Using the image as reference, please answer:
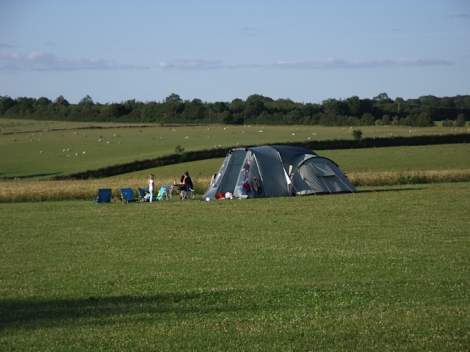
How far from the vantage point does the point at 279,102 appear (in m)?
145

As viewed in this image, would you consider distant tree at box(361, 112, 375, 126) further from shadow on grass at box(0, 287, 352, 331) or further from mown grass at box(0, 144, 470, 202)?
shadow on grass at box(0, 287, 352, 331)

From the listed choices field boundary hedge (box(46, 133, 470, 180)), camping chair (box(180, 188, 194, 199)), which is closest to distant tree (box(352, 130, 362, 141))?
field boundary hedge (box(46, 133, 470, 180))

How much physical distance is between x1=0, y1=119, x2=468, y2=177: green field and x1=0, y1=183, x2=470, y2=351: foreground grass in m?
42.1

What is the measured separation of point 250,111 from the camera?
415ft

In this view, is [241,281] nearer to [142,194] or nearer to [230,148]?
[142,194]

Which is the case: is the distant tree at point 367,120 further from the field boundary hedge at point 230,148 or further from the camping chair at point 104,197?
the camping chair at point 104,197

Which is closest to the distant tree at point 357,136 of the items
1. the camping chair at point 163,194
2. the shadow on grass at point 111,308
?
the camping chair at point 163,194

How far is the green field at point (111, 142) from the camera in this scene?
71.3 metres

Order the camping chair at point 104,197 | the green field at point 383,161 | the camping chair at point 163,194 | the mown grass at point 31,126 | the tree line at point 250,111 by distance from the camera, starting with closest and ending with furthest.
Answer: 1. the camping chair at point 104,197
2. the camping chair at point 163,194
3. the green field at point 383,161
4. the mown grass at point 31,126
5. the tree line at point 250,111

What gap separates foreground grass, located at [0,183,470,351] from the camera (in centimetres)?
1050

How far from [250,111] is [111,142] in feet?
137

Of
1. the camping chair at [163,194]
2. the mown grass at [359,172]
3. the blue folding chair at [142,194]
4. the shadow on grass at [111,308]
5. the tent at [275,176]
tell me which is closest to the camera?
the shadow on grass at [111,308]

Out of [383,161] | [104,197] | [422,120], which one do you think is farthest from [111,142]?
[104,197]

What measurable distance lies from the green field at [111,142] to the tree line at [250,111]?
19.0m
